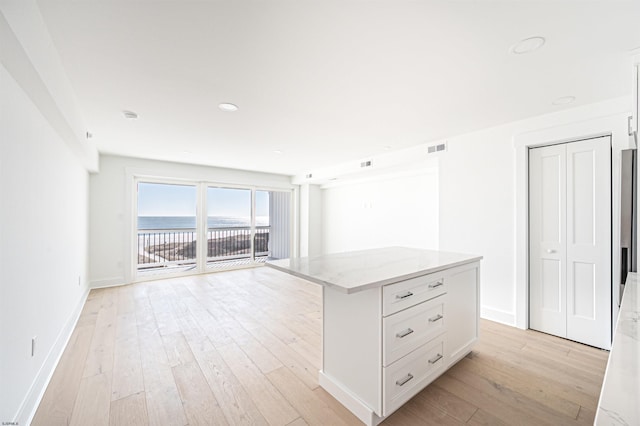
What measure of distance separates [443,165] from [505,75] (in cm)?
165

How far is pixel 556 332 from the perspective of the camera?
2.72 meters

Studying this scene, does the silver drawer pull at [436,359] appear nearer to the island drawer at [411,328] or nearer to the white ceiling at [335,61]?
the island drawer at [411,328]

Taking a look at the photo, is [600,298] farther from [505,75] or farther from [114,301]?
[114,301]

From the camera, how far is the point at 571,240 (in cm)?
265

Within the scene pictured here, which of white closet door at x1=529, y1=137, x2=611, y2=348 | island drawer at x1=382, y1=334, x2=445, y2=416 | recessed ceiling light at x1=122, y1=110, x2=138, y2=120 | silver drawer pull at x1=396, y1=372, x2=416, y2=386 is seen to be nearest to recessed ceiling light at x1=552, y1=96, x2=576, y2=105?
white closet door at x1=529, y1=137, x2=611, y2=348

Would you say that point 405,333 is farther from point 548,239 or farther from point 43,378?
point 43,378

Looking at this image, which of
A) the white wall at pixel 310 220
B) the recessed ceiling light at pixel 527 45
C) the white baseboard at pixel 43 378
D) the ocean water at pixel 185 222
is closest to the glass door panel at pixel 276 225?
the white wall at pixel 310 220

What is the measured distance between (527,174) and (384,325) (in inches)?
103

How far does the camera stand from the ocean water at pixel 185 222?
532 centimetres

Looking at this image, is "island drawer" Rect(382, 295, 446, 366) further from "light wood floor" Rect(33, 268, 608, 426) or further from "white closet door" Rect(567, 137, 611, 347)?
"white closet door" Rect(567, 137, 611, 347)

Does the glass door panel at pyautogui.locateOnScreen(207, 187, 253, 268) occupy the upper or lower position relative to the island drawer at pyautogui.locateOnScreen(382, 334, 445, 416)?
upper

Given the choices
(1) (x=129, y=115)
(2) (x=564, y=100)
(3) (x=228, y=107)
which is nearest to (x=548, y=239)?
(2) (x=564, y=100)

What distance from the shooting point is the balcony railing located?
18.6 feet

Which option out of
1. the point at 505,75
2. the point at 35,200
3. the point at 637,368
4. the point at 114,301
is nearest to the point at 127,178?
the point at 114,301
